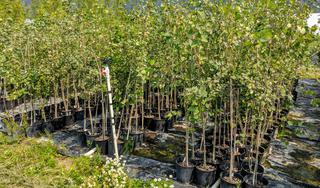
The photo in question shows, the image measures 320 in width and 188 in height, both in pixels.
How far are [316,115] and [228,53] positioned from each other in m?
6.15

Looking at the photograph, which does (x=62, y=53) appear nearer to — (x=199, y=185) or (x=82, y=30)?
(x=82, y=30)

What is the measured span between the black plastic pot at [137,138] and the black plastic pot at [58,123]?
2041 mm

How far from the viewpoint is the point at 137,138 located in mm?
6266

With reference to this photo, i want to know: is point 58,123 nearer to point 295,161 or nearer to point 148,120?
point 148,120

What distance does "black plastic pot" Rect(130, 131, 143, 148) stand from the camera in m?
6.20

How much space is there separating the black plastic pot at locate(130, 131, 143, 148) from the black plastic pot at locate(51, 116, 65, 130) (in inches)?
80.4

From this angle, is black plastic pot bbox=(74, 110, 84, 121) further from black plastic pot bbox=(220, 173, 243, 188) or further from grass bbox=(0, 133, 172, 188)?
black plastic pot bbox=(220, 173, 243, 188)

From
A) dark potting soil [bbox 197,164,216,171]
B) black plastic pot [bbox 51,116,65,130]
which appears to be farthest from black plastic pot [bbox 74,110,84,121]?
dark potting soil [bbox 197,164,216,171]

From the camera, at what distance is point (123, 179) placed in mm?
4078

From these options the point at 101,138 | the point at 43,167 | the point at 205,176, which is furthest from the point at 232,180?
the point at 43,167

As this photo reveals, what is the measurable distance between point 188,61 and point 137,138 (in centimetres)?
230

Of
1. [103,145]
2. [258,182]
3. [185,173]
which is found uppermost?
[103,145]

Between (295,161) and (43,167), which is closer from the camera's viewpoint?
(43,167)

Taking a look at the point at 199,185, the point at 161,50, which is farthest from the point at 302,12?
the point at 199,185
